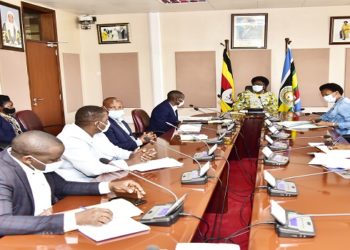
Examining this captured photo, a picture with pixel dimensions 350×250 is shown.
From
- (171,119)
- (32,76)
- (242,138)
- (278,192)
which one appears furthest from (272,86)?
(278,192)

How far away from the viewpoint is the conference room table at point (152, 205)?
51.1 inches

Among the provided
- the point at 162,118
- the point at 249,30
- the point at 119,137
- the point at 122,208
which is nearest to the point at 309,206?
the point at 122,208

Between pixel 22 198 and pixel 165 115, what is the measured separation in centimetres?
297

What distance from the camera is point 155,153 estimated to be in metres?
2.72

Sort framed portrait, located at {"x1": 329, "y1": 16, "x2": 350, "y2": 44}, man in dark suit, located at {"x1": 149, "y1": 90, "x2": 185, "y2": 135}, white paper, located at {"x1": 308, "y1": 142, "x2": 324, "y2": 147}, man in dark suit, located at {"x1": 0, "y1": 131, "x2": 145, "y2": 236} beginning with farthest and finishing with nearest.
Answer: framed portrait, located at {"x1": 329, "y1": 16, "x2": 350, "y2": 44} → man in dark suit, located at {"x1": 149, "y1": 90, "x2": 185, "y2": 135} → white paper, located at {"x1": 308, "y1": 142, "x2": 324, "y2": 147} → man in dark suit, located at {"x1": 0, "y1": 131, "x2": 145, "y2": 236}

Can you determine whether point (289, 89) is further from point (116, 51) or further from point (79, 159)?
point (79, 159)

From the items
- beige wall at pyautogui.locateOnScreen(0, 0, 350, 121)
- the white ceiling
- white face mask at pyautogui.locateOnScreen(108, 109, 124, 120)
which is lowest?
white face mask at pyautogui.locateOnScreen(108, 109, 124, 120)

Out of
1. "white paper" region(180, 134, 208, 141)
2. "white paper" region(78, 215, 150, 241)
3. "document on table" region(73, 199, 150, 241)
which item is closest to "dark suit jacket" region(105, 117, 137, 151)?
"white paper" region(180, 134, 208, 141)

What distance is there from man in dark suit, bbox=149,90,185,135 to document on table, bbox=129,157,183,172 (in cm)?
200

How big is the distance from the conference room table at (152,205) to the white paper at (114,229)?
0.06 ft

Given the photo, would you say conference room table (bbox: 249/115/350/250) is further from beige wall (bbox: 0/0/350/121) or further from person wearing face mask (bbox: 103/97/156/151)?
beige wall (bbox: 0/0/350/121)

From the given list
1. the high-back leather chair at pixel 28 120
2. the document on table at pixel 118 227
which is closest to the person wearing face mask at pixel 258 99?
the high-back leather chair at pixel 28 120

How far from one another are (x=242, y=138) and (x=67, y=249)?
3.72 m

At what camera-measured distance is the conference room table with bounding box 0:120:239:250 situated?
1298 millimetres
